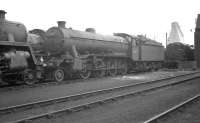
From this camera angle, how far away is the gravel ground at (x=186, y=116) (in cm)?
579

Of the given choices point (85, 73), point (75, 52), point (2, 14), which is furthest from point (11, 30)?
point (85, 73)

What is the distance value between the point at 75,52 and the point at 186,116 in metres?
9.92

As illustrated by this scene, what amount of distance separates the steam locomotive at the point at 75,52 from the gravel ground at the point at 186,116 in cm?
805

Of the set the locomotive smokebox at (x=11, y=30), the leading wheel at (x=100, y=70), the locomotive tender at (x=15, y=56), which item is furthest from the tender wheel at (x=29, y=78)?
the leading wheel at (x=100, y=70)

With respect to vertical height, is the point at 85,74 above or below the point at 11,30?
below

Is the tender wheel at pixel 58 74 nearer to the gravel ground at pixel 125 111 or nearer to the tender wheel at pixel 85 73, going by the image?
the tender wheel at pixel 85 73

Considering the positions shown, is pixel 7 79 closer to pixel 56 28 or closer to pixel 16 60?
pixel 16 60

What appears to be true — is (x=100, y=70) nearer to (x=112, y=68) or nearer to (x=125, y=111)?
(x=112, y=68)

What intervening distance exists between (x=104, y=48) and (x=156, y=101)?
10.3 metres

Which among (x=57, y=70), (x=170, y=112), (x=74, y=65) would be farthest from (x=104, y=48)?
(x=170, y=112)

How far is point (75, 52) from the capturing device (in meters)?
15.1

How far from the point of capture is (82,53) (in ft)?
54.2

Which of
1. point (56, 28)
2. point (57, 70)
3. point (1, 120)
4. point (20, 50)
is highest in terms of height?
point (56, 28)

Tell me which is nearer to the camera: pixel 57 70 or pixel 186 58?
pixel 57 70
